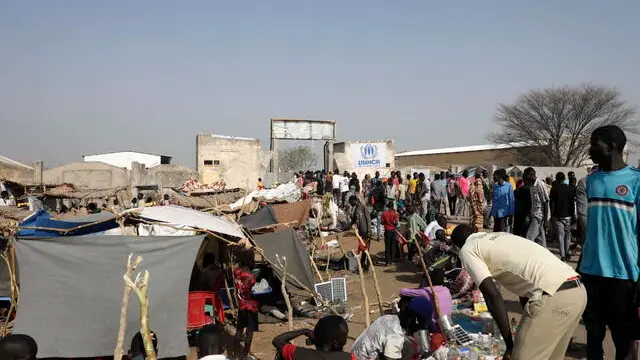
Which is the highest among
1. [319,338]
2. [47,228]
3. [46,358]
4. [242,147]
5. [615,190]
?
[242,147]

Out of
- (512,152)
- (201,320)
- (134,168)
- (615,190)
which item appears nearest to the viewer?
(615,190)

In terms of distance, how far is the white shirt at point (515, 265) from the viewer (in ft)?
10.0

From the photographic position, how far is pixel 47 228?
6555 mm

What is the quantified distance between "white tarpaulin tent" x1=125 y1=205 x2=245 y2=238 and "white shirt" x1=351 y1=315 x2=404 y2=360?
2.94 meters

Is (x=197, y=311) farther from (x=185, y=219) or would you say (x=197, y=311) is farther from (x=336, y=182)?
(x=336, y=182)

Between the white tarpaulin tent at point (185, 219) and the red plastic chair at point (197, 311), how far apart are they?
86 cm

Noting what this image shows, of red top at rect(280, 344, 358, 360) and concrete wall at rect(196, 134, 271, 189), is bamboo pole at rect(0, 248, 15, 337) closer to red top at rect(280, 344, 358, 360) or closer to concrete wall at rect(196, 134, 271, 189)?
red top at rect(280, 344, 358, 360)

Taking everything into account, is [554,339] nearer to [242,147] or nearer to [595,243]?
[595,243]

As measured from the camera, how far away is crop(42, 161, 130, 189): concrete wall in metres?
27.1

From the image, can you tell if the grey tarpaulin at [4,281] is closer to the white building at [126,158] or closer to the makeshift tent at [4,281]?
the makeshift tent at [4,281]

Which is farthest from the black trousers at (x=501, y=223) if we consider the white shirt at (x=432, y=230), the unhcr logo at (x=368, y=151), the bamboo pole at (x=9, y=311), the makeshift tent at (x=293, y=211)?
the unhcr logo at (x=368, y=151)

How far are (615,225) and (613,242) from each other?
112 mm

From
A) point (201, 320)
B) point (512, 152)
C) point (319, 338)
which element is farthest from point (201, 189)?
point (512, 152)

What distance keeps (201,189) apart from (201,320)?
540 inches
